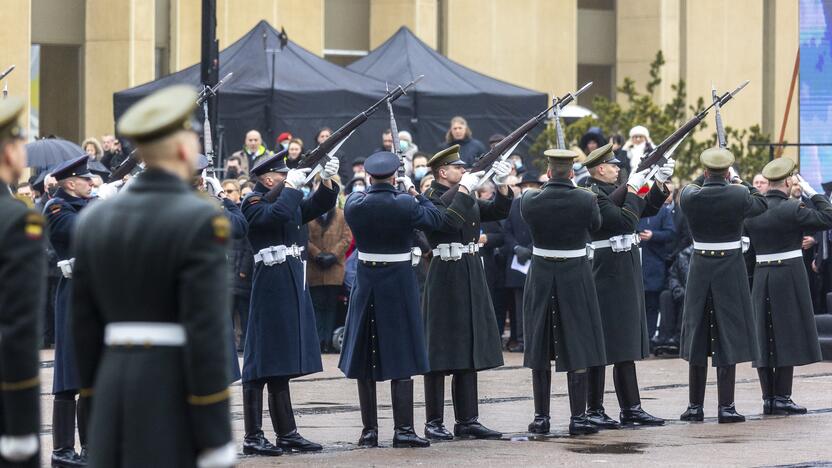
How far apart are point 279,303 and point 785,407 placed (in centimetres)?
394

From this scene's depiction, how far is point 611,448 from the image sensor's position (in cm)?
1086

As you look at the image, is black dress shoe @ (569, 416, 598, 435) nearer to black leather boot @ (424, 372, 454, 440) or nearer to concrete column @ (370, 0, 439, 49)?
black leather boot @ (424, 372, 454, 440)

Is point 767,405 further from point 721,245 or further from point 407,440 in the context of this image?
point 407,440

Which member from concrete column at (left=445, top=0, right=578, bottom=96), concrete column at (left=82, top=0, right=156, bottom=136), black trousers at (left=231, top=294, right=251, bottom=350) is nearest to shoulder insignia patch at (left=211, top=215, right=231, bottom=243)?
black trousers at (left=231, top=294, right=251, bottom=350)

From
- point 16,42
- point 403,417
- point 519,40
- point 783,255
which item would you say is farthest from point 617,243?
point 519,40

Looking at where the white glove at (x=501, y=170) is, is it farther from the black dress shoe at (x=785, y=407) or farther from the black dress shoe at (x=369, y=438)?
the black dress shoe at (x=785, y=407)

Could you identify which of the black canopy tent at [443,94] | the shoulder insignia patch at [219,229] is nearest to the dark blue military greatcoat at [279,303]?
the shoulder insignia patch at [219,229]

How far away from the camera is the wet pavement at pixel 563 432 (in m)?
10.3

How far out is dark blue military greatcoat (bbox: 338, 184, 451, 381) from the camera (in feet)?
35.7

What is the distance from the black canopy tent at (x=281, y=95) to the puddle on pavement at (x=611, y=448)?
940 centimetres

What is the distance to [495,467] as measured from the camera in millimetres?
9977

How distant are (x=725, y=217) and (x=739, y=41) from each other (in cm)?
1971

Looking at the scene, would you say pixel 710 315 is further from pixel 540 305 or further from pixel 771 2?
pixel 771 2

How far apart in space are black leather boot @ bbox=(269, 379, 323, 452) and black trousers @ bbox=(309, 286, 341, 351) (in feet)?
20.9
